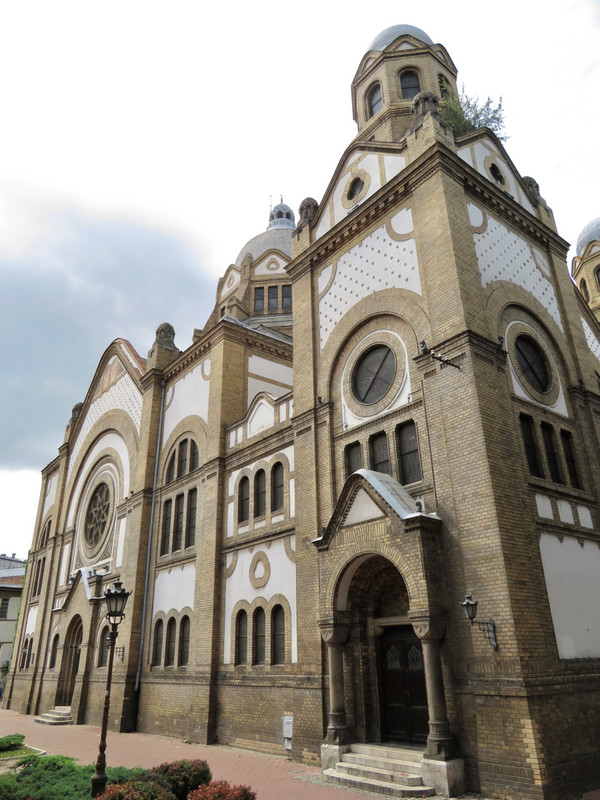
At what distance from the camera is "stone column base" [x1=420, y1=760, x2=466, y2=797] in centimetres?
1030

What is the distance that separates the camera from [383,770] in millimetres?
11609

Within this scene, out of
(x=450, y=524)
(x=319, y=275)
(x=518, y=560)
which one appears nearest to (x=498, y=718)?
(x=518, y=560)

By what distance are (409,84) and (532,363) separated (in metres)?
12.3

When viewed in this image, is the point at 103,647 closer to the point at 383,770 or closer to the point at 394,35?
the point at 383,770

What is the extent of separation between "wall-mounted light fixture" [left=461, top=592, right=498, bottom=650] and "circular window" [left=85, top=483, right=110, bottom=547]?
2126 centimetres

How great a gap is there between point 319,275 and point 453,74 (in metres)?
10.4

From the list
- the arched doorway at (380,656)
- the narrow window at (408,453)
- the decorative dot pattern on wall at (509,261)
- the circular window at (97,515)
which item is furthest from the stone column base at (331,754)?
the circular window at (97,515)

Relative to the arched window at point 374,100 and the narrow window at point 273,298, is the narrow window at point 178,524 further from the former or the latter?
the arched window at point 374,100

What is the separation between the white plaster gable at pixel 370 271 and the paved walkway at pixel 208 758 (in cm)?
1088

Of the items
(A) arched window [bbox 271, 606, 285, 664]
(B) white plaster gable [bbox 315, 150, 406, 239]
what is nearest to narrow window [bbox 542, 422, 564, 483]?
(B) white plaster gable [bbox 315, 150, 406, 239]

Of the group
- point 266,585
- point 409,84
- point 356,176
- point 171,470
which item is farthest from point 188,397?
point 409,84

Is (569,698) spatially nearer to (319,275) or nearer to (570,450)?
(570,450)

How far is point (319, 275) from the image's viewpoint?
19.0 metres

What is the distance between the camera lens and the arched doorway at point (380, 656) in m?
13.0
